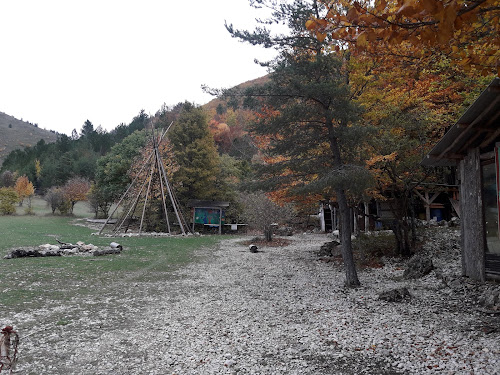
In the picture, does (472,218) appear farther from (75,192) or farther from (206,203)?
(75,192)

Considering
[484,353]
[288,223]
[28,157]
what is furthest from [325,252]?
[28,157]

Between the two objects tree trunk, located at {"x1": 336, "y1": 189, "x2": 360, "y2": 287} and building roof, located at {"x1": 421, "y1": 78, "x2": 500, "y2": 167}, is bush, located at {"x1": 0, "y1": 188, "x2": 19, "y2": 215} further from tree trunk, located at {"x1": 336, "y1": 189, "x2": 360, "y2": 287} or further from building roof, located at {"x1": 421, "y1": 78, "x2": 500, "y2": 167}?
building roof, located at {"x1": 421, "y1": 78, "x2": 500, "y2": 167}

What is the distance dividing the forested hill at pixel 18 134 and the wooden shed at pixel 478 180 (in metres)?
90.3

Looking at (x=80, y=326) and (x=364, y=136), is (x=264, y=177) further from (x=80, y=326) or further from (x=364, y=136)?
(x=80, y=326)

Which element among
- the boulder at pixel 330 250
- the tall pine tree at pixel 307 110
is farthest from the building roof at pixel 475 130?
the boulder at pixel 330 250

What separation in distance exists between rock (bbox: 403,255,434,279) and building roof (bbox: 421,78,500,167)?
2.53 meters

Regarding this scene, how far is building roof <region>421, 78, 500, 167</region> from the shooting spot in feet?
18.2

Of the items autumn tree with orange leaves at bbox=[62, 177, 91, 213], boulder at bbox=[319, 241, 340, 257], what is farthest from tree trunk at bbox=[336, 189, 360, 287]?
autumn tree with orange leaves at bbox=[62, 177, 91, 213]

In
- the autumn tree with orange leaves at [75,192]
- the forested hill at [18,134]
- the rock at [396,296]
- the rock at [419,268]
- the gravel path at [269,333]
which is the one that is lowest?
the gravel path at [269,333]

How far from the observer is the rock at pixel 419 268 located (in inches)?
332

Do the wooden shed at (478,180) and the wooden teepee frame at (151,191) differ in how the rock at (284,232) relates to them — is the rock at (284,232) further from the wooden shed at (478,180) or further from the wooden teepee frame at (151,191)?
the wooden shed at (478,180)

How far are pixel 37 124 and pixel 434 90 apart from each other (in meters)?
123

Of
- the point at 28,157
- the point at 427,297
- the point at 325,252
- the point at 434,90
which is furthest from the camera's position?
the point at 28,157

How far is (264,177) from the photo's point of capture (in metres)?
8.52
